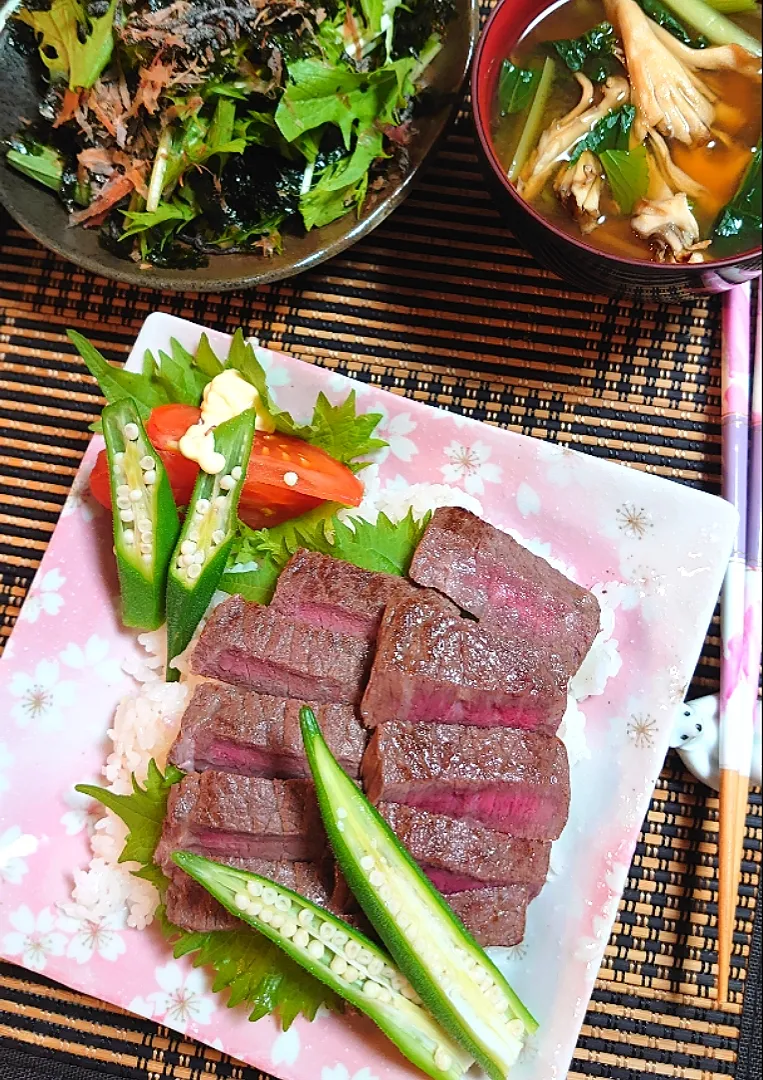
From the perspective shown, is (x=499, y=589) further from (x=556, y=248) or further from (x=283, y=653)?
(x=556, y=248)

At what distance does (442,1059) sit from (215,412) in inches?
61.4

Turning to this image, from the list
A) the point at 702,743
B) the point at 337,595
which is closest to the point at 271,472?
the point at 337,595

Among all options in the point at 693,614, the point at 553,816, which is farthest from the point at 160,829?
the point at 693,614

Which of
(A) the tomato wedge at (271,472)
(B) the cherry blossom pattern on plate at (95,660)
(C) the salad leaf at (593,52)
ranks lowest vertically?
(B) the cherry blossom pattern on plate at (95,660)

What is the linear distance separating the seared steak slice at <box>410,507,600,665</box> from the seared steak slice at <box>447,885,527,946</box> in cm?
51

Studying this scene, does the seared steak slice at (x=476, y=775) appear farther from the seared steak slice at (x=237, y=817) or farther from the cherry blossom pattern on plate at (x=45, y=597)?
the cherry blossom pattern on plate at (x=45, y=597)

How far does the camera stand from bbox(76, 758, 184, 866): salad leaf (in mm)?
2115

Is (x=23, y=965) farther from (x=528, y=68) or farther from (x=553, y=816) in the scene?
(x=528, y=68)

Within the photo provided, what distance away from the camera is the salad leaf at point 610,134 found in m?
2.21

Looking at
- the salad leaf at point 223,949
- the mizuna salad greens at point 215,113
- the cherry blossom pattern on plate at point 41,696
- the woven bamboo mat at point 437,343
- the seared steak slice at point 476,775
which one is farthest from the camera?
the woven bamboo mat at point 437,343

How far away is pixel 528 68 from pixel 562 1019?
2241mm

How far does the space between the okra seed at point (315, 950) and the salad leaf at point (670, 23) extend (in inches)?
90.4

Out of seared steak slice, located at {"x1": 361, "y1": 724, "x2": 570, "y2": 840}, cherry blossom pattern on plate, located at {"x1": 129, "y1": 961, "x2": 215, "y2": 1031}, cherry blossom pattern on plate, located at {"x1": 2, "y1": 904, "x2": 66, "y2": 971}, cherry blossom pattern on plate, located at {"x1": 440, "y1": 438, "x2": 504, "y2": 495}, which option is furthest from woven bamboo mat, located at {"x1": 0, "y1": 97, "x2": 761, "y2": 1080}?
cherry blossom pattern on plate, located at {"x1": 129, "y1": 961, "x2": 215, "y2": 1031}

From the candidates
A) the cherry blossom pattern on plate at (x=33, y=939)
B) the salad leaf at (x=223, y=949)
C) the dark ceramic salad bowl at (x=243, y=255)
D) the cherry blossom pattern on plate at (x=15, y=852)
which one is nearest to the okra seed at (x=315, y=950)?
the salad leaf at (x=223, y=949)
